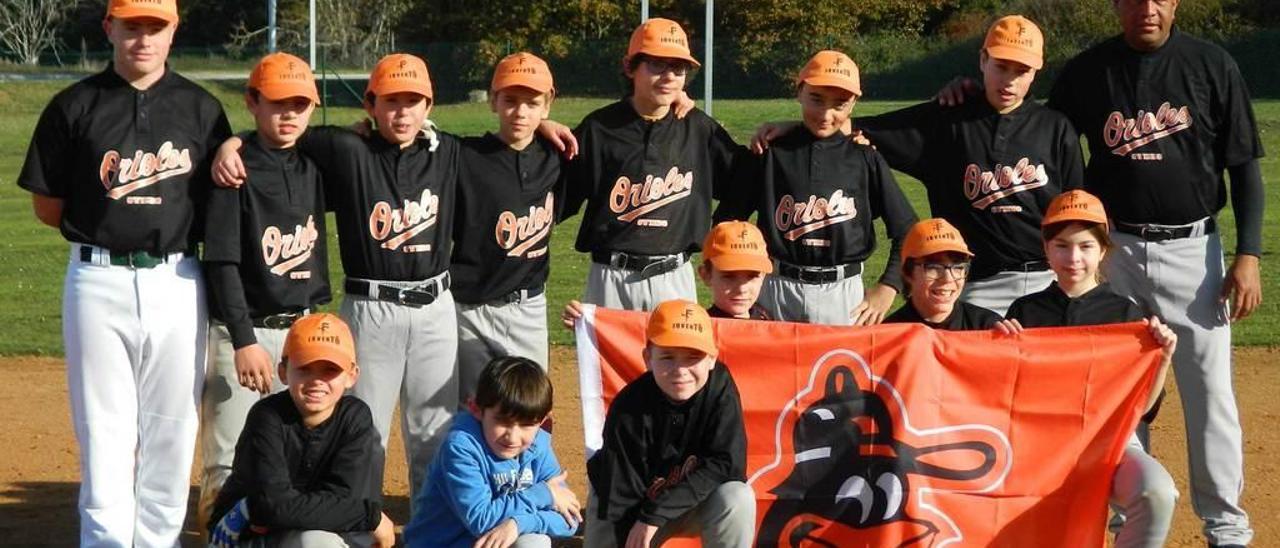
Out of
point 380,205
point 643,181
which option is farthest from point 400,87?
point 643,181

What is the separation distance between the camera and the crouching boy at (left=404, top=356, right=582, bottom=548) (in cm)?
525

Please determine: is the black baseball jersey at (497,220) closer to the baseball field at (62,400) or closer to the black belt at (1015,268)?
the baseball field at (62,400)

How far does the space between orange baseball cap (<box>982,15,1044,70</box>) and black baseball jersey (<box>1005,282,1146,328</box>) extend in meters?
0.98

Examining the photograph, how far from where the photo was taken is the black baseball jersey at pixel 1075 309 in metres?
5.95

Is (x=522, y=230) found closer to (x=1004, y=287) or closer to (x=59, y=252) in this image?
(x=1004, y=287)

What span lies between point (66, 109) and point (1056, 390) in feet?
12.3

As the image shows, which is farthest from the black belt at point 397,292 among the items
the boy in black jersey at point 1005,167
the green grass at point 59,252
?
the green grass at point 59,252

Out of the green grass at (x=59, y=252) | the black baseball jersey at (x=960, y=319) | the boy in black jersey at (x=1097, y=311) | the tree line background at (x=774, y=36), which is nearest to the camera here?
the boy in black jersey at (x=1097, y=311)

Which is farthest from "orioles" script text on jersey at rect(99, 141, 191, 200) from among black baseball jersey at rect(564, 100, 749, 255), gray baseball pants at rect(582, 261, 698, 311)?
gray baseball pants at rect(582, 261, 698, 311)

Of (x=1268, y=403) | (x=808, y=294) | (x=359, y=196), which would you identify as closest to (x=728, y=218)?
(x=808, y=294)

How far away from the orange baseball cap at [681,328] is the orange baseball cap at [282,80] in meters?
1.63

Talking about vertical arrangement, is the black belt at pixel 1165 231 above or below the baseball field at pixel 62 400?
above

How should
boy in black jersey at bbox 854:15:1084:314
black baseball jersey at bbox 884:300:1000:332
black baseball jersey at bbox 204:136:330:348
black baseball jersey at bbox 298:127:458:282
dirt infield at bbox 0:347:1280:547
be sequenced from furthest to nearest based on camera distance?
dirt infield at bbox 0:347:1280:547, boy in black jersey at bbox 854:15:1084:314, black baseball jersey at bbox 298:127:458:282, black baseball jersey at bbox 884:300:1000:332, black baseball jersey at bbox 204:136:330:348

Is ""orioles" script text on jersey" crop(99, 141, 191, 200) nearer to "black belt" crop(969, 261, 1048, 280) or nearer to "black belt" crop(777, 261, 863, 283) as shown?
"black belt" crop(777, 261, 863, 283)
